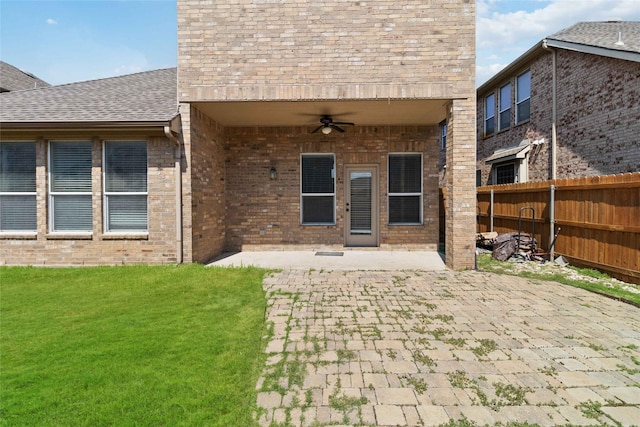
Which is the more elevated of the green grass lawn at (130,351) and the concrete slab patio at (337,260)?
the concrete slab patio at (337,260)

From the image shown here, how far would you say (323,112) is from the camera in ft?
25.3

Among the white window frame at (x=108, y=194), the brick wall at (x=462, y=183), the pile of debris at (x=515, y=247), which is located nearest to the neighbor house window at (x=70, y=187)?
the white window frame at (x=108, y=194)

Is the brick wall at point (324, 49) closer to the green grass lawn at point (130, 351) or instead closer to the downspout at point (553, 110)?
the green grass lawn at point (130, 351)

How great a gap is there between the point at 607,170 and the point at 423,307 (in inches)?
342

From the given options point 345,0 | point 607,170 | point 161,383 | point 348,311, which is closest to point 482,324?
point 348,311

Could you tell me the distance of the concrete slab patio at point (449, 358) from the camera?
2.36 m

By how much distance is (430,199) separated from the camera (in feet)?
29.6

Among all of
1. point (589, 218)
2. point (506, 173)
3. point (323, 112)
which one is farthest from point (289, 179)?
point (506, 173)

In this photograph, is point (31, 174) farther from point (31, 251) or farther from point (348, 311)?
point (348, 311)

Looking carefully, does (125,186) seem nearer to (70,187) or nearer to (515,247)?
(70,187)

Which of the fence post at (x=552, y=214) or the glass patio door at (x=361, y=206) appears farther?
the glass patio door at (x=361, y=206)

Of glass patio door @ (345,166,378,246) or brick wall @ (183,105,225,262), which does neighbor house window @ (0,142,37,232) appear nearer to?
brick wall @ (183,105,225,262)

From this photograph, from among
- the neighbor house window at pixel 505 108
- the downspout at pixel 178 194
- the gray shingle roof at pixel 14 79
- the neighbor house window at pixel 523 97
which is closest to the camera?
the downspout at pixel 178 194

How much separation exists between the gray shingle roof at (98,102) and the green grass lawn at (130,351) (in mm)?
3305
